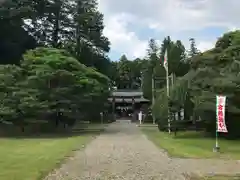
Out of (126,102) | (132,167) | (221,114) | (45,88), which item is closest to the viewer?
(132,167)

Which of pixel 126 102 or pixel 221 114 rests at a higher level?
pixel 126 102

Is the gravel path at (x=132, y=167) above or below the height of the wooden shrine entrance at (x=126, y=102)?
below

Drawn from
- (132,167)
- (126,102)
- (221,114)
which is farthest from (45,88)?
(126,102)

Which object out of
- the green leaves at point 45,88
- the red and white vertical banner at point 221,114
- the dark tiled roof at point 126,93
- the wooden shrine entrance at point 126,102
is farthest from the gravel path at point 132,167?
the dark tiled roof at point 126,93

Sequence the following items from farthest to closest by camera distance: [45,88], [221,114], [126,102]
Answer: [126,102] < [45,88] < [221,114]

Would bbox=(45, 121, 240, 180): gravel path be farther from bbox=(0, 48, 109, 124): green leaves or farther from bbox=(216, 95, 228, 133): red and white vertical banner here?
bbox=(0, 48, 109, 124): green leaves

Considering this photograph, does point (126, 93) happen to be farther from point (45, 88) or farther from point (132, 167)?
point (132, 167)

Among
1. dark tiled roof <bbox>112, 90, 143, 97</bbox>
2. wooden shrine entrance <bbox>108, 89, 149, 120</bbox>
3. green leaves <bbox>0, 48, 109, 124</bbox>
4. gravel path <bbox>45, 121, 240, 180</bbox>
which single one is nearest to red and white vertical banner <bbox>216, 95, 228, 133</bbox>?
gravel path <bbox>45, 121, 240, 180</bbox>

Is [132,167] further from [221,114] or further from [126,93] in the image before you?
[126,93]

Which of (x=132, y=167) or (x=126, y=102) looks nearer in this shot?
(x=132, y=167)

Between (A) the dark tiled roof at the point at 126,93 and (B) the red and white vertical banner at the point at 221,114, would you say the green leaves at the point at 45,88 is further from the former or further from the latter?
(A) the dark tiled roof at the point at 126,93

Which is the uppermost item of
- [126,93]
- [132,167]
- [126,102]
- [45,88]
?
[126,93]

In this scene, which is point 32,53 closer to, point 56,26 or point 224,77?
point 224,77

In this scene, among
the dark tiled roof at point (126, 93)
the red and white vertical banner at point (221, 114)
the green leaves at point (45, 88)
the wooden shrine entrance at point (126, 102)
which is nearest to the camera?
the red and white vertical banner at point (221, 114)
